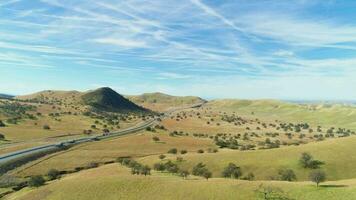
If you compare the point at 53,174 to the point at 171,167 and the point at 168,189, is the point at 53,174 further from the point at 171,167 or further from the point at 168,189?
the point at 168,189

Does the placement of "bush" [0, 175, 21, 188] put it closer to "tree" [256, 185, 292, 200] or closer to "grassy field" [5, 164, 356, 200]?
"grassy field" [5, 164, 356, 200]

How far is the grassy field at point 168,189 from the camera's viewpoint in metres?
58.9

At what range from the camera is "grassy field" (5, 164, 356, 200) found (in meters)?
58.9

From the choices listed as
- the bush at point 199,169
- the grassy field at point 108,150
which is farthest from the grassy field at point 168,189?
the grassy field at point 108,150

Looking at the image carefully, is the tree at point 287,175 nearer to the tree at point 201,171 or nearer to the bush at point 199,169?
the tree at point 201,171

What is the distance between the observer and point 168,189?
2571 inches

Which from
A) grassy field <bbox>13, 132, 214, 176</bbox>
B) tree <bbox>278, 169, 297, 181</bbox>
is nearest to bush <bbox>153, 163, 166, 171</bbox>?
grassy field <bbox>13, 132, 214, 176</bbox>

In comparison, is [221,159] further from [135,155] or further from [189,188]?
[189,188]

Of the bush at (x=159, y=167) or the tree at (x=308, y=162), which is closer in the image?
the bush at (x=159, y=167)

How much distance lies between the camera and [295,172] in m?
87.4

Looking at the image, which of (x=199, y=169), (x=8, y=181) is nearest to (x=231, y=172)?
(x=199, y=169)

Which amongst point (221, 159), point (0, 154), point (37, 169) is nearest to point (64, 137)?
point (0, 154)

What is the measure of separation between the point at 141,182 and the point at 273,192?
21.9m

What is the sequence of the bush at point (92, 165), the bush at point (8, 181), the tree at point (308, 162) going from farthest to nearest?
1. the bush at point (92, 165)
2. the tree at point (308, 162)
3. the bush at point (8, 181)
